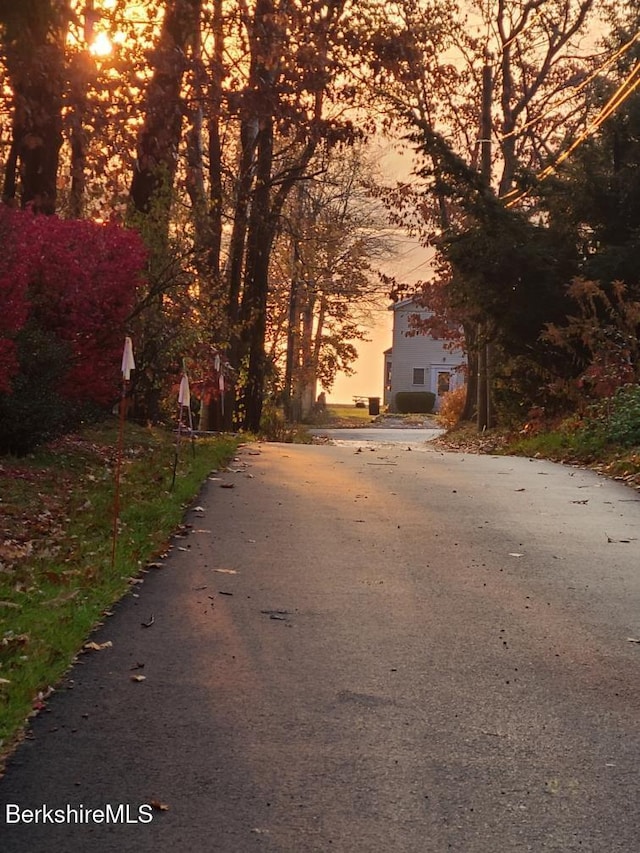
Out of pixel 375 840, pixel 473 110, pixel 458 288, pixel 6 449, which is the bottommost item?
pixel 375 840

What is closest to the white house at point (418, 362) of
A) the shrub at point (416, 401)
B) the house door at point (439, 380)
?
the house door at point (439, 380)

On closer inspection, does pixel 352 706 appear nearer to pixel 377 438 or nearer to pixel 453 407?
pixel 377 438

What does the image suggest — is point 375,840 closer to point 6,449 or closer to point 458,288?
point 6,449

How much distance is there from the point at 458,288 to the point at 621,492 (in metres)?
11.7

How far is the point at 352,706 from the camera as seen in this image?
5.13m

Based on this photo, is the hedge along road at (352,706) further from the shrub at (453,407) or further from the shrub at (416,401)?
the shrub at (416,401)

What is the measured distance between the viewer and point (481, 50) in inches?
1348

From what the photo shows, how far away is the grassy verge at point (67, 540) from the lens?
18.0ft

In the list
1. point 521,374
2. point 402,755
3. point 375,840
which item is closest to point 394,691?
point 402,755

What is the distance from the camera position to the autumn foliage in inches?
476

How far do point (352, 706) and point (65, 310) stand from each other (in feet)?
32.0

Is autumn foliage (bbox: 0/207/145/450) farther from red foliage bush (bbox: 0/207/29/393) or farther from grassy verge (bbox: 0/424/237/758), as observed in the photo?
grassy verge (bbox: 0/424/237/758)

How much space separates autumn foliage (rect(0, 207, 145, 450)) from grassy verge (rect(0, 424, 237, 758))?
0.86 m

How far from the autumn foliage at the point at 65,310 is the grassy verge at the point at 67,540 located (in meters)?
0.86
